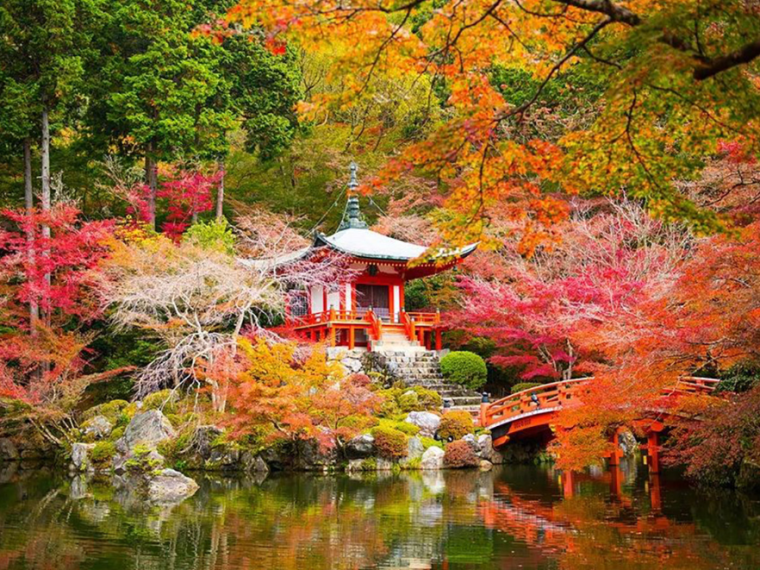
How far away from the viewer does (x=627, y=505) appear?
11117mm

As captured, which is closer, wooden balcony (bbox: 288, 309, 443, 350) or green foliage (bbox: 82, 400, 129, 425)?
green foliage (bbox: 82, 400, 129, 425)

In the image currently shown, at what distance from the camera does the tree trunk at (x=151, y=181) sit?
21.7 meters

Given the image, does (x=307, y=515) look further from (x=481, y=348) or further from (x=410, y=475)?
(x=481, y=348)

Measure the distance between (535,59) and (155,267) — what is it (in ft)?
43.5

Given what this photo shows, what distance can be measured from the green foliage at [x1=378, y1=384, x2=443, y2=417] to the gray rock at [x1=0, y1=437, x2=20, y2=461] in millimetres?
8903

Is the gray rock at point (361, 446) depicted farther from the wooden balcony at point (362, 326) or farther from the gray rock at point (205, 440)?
the wooden balcony at point (362, 326)

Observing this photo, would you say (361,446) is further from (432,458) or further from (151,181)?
(151,181)

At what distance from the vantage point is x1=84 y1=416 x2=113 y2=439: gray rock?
17188 millimetres

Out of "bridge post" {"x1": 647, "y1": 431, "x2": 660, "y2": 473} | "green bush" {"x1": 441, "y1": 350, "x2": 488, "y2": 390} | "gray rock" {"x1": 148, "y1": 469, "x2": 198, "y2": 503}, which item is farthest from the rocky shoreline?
"green bush" {"x1": 441, "y1": 350, "x2": 488, "y2": 390}

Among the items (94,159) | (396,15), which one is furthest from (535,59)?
(94,159)

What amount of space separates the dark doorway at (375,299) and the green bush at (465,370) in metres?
3.18

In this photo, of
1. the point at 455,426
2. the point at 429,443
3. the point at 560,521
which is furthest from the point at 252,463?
the point at 560,521

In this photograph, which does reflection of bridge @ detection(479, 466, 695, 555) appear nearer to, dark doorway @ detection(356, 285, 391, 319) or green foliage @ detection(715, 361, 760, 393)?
green foliage @ detection(715, 361, 760, 393)

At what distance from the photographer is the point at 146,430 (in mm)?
15953
